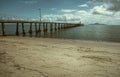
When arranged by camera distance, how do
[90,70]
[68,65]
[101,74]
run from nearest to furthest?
[101,74]
[90,70]
[68,65]

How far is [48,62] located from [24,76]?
1.74 meters

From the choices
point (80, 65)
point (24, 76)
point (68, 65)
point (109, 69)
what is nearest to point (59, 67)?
point (68, 65)

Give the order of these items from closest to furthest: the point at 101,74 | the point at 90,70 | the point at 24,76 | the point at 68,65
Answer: the point at 24,76, the point at 101,74, the point at 90,70, the point at 68,65

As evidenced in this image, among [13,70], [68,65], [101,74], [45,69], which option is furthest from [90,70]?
[13,70]

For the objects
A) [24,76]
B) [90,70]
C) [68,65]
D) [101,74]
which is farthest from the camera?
[68,65]

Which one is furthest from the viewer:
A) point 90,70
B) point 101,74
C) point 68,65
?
point 68,65

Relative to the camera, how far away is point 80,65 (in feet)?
19.6

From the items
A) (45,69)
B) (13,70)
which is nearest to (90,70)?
(45,69)

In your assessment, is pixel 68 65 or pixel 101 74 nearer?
pixel 101 74

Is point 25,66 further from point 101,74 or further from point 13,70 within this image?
point 101,74

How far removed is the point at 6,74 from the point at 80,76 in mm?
2218

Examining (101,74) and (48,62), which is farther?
(48,62)

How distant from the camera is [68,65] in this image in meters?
5.93

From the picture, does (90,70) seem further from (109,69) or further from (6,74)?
(6,74)
